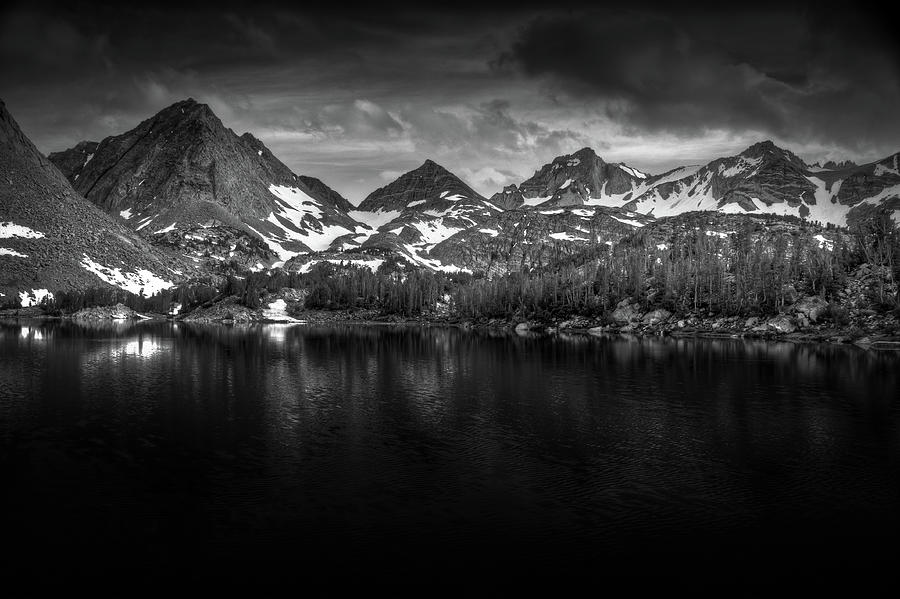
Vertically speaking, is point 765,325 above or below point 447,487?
above

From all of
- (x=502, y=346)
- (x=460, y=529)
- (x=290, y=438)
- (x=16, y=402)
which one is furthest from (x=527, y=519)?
(x=502, y=346)

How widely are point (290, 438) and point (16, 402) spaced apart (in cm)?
2941

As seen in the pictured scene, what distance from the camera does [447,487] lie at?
31.2m

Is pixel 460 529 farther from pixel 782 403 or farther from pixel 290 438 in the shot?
pixel 782 403

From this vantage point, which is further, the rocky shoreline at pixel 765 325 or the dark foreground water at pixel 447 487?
the rocky shoreline at pixel 765 325

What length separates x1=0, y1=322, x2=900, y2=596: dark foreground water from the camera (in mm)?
22266

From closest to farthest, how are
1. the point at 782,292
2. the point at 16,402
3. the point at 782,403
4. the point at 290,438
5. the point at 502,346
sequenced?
the point at 290,438
the point at 16,402
the point at 782,403
the point at 502,346
the point at 782,292

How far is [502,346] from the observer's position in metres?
126

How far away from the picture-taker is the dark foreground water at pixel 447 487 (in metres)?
22.3

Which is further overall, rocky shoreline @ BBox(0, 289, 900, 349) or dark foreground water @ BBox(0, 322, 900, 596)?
rocky shoreline @ BBox(0, 289, 900, 349)

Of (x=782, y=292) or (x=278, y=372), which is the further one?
(x=782, y=292)

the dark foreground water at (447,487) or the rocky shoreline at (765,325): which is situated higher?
the rocky shoreline at (765,325)

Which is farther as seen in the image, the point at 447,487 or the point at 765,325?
the point at 765,325

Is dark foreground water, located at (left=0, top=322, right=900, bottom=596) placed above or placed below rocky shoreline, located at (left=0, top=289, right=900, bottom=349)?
below
